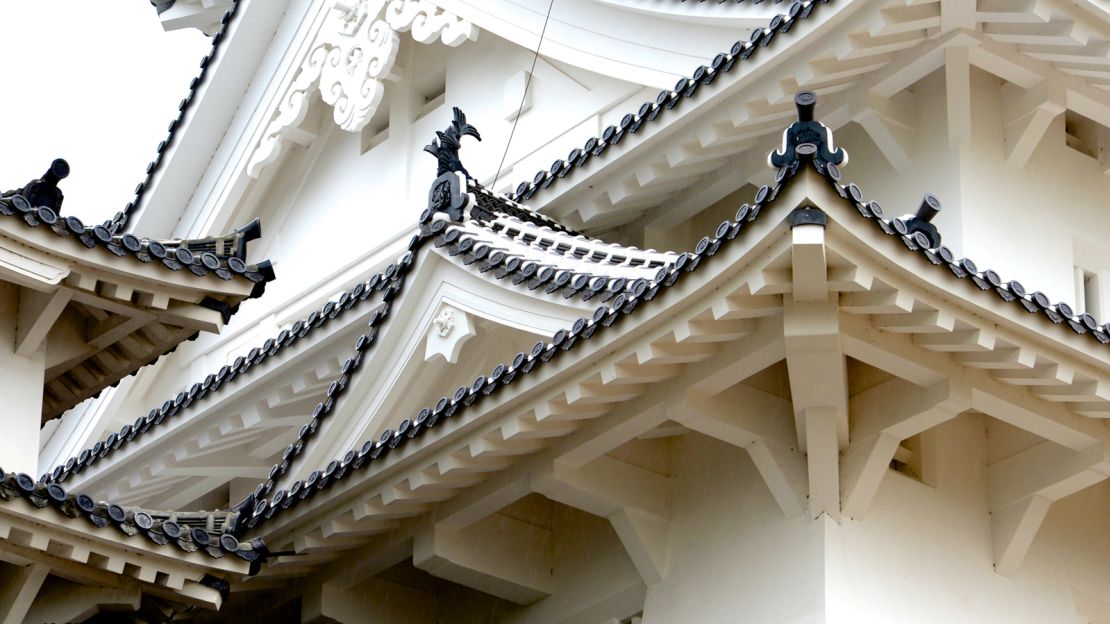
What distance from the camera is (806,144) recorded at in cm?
770

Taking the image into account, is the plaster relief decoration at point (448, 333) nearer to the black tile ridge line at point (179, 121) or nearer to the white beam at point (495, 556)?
the white beam at point (495, 556)

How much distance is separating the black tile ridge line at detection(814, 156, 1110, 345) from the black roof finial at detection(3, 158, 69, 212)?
3.84 meters

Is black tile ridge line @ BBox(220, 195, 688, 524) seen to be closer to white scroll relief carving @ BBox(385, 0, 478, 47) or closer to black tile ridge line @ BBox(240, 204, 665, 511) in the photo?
black tile ridge line @ BBox(240, 204, 665, 511)

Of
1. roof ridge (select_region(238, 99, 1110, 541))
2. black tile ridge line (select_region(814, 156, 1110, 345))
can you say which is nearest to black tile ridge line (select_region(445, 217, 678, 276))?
roof ridge (select_region(238, 99, 1110, 541))

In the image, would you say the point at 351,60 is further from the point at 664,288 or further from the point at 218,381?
the point at 664,288

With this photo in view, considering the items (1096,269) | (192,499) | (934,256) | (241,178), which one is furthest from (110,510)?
(241,178)

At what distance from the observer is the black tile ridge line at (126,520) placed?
839 centimetres

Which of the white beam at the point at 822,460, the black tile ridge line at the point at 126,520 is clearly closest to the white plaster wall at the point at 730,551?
the white beam at the point at 822,460

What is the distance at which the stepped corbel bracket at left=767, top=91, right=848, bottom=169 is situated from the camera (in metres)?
7.66

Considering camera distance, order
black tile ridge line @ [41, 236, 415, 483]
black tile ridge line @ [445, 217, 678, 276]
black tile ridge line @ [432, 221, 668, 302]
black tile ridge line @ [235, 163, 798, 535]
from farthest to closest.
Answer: black tile ridge line @ [41, 236, 415, 483] < black tile ridge line @ [445, 217, 678, 276] < black tile ridge line @ [432, 221, 668, 302] < black tile ridge line @ [235, 163, 798, 535]

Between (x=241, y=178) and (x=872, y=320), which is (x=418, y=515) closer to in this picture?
(x=872, y=320)

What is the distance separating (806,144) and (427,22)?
664 centimetres

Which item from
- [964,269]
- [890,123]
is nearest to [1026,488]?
[964,269]

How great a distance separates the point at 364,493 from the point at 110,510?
147 cm
